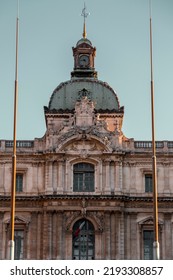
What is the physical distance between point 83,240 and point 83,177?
5.49 meters

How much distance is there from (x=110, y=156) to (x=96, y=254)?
857 cm

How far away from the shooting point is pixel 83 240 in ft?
195

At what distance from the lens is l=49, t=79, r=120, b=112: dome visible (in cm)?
6531

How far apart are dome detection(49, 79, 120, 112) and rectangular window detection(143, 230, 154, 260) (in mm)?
12133

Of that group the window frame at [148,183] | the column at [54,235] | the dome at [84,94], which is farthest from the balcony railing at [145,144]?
the column at [54,235]

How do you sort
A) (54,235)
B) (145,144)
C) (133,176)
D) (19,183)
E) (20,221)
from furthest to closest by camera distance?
(145,144) → (133,176) → (19,183) → (20,221) → (54,235)

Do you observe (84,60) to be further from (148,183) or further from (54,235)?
(54,235)

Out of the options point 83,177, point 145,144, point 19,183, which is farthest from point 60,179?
point 145,144

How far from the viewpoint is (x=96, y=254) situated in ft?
192

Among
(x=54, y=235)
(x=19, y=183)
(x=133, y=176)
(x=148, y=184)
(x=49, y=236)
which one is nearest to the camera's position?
(x=49, y=236)

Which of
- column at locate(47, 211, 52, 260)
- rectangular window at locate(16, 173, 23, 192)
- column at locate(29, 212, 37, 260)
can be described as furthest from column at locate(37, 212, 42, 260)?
rectangular window at locate(16, 173, 23, 192)
